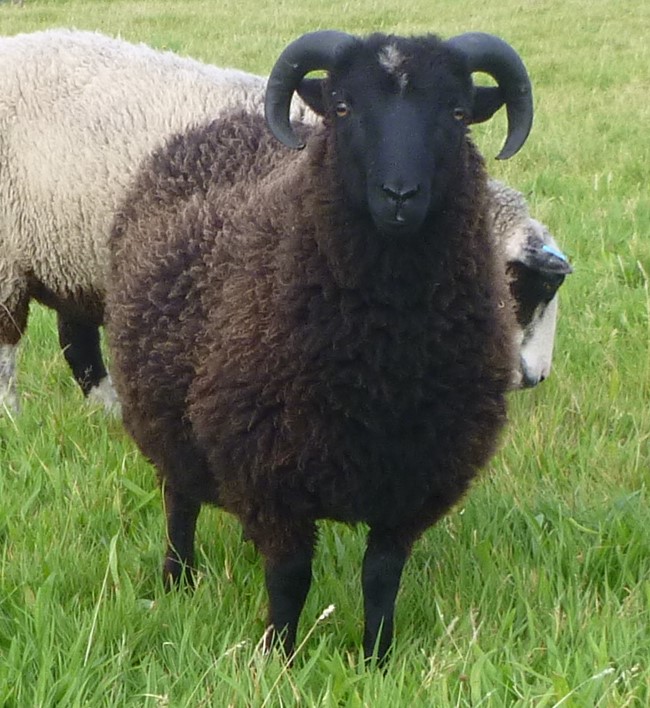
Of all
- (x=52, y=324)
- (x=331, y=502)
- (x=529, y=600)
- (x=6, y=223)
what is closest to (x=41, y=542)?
(x=331, y=502)

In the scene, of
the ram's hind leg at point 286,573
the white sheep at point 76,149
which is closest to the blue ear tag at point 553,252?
the white sheep at point 76,149

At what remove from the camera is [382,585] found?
2.72 m

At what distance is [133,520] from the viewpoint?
3.41 metres

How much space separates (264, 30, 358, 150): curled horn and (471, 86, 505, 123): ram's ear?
0.41m

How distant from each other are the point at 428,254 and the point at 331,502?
25.9 inches

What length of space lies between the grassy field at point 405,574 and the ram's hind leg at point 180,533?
0.07m

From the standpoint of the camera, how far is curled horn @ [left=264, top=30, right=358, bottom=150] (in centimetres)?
261

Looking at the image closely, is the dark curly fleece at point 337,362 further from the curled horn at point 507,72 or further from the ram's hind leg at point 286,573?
the curled horn at point 507,72

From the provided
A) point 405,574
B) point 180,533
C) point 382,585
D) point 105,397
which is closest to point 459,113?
point 382,585

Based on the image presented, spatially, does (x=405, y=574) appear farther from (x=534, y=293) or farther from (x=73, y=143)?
(x=73, y=143)

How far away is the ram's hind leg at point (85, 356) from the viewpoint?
183 inches

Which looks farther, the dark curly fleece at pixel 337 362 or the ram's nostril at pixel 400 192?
the dark curly fleece at pixel 337 362

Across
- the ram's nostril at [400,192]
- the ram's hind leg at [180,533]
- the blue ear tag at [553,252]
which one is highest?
the ram's nostril at [400,192]

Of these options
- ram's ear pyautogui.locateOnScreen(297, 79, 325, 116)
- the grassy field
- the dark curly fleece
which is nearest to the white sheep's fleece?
the grassy field
